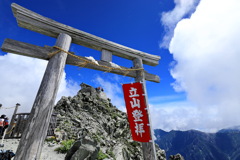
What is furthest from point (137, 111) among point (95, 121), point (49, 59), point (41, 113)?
point (95, 121)

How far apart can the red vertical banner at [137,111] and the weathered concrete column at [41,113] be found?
2.07m

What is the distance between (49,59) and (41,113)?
1352 mm

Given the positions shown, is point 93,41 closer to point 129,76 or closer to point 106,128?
point 129,76

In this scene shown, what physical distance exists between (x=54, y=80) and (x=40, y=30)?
157 centimetres

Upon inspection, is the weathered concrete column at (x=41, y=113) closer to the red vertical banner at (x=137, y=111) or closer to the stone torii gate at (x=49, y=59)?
the stone torii gate at (x=49, y=59)

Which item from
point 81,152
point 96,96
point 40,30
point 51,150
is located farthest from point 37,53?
point 96,96

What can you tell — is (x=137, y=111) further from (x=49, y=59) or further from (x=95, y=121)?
(x=95, y=121)

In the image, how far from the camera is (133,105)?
396cm

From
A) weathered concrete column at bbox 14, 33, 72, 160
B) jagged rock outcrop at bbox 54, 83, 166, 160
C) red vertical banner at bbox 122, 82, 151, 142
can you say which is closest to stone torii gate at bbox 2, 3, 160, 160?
weathered concrete column at bbox 14, 33, 72, 160

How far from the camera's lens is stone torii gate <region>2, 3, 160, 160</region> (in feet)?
7.82

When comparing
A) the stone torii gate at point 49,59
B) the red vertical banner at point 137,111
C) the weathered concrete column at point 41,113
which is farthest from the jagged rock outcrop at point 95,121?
the weathered concrete column at point 41,113

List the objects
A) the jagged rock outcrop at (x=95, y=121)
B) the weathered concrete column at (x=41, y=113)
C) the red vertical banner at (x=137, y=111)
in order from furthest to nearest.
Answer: the jagged rock outcrop at (x=95, y=121)
the red vertical banner at (x=137, y=111)
the weathered concrete column at (x=41, y=113)

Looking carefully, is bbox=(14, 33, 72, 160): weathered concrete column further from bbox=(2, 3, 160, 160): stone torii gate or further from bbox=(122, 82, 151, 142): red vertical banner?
bbox=(122, 82, 151, 142): red vertical banner

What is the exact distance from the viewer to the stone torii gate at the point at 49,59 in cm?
238
